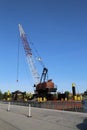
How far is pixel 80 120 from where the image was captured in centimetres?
1553

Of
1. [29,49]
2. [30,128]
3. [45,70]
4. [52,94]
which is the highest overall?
[29,49]

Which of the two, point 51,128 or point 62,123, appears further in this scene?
point 62,123

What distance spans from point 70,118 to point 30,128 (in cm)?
286

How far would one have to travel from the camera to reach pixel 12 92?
12269cm

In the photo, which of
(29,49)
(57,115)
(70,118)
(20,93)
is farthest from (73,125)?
A: (20,93)

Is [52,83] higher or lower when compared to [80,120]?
higher

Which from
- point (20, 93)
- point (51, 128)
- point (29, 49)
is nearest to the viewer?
point (51, 128)

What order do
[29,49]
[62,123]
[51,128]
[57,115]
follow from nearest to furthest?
[51,128] → [62,123] → [57,115] → [29,49]

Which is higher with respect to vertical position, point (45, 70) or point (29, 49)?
point (29, 49)

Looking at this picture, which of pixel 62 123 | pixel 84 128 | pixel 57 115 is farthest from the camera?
pixel 57 115

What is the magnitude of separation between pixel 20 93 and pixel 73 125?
10632 cm

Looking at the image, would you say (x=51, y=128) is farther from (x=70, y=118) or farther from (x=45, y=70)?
(x=45, y=70)

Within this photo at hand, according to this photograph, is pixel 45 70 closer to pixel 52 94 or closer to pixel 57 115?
pixel 52 94

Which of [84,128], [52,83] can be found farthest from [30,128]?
[52,83]
